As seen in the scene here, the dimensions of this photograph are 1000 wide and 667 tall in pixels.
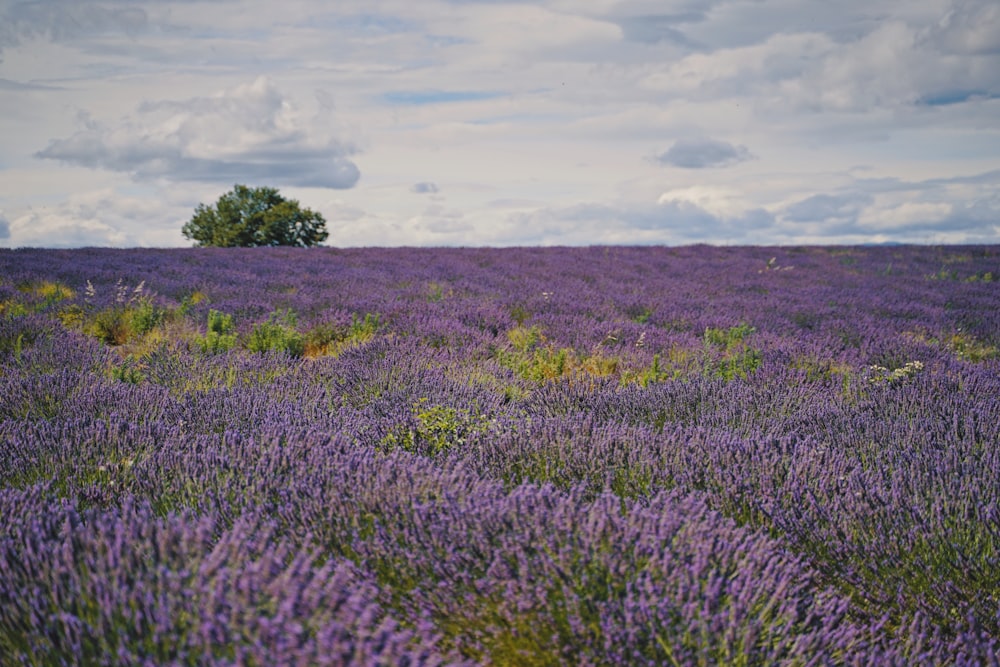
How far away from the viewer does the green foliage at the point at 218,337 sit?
4793mm

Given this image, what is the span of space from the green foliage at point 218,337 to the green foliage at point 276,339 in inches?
6.4

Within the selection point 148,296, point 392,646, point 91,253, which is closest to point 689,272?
point 148,296

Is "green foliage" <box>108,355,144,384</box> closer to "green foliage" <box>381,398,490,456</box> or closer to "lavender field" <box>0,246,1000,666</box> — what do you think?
"lavender field" <box>0,246,1000,666</box>

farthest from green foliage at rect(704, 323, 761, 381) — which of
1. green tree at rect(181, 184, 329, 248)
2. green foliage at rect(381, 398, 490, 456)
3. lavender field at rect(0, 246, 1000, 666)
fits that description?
green tree at rect(181, 184, 329, 248)

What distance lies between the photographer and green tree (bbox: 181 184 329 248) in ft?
93.4

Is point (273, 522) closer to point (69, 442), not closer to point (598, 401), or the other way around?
point (69, 442)

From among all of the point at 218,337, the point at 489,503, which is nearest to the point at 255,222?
the point at 218,337

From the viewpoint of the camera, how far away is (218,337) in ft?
→ 16.5

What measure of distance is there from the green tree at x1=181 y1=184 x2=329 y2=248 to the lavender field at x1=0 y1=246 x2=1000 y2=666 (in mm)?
24529

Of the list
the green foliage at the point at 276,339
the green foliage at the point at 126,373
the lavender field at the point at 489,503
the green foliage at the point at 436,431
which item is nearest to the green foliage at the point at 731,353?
the lavender field at the point at 489,503

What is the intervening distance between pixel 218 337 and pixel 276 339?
42 centimetres

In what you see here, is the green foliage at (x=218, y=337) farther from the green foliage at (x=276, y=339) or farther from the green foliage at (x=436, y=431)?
the green foliage at (x=436, y=431)

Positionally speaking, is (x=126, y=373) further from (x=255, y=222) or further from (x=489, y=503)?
(x=255, y=222)

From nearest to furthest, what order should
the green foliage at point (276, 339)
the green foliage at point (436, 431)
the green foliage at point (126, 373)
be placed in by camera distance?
the green foliage at point (436, 431)
the green foliage at point (126, 373)
the green foliage at point (276, 339)
